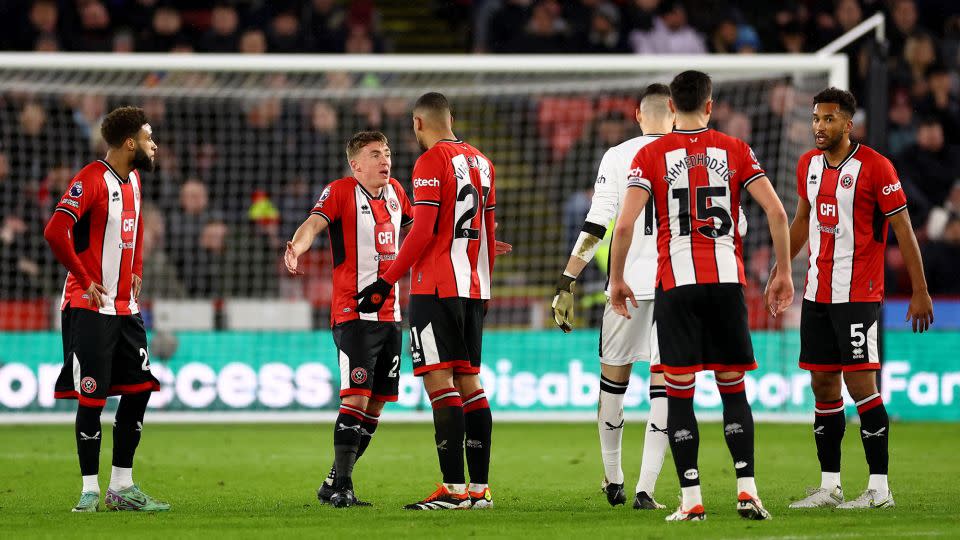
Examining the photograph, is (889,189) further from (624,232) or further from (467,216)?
(467,216)

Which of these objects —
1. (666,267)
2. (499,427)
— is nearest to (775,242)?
(666,267)

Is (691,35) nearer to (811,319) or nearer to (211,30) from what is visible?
(211,30)

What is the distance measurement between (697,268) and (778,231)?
413 millimetres

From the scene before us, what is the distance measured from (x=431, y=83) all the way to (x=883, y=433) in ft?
33.0

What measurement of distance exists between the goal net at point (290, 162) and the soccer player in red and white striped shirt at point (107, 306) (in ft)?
18.7

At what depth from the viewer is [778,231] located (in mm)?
6449

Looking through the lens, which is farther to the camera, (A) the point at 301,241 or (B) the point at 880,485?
(A) the point at 301,241

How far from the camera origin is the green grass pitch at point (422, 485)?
642cm

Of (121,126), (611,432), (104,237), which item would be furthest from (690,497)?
(121,126)

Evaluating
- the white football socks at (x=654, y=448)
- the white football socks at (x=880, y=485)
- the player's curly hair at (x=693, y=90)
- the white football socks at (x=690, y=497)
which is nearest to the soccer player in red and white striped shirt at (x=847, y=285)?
the white football socks at (x=880, y=485)

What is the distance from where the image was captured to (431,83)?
1656 cm

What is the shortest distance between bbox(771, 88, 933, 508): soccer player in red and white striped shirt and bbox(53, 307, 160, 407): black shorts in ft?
11.5

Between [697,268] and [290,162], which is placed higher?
[290,162]

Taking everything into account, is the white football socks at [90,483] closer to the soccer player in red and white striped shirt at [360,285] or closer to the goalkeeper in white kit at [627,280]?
the soccer player in red and white striped shirt at [360,285]
